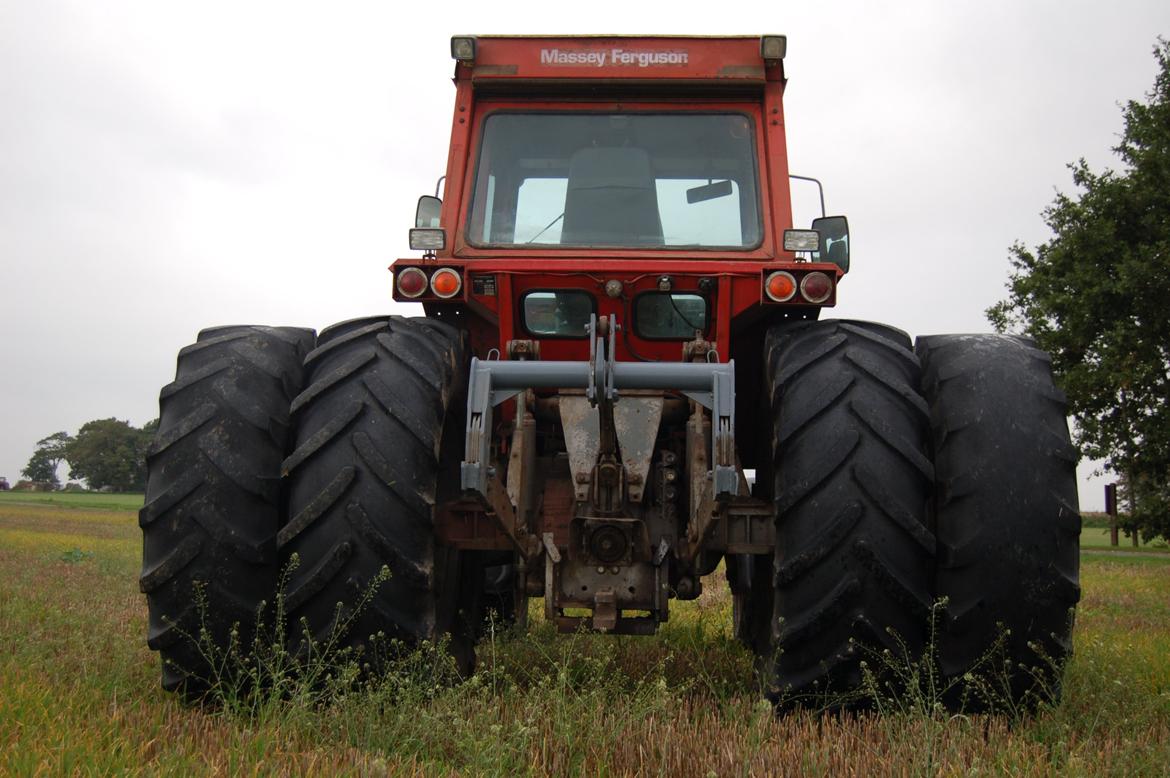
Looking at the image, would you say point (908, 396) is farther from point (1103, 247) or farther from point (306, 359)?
point (1103, 247)

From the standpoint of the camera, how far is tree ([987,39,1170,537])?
20969 millimetres

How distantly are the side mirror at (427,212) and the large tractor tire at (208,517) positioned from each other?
1.38 meters

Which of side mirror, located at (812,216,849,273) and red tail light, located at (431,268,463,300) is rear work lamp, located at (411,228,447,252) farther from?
side mirror, located at (812,216,849,273)

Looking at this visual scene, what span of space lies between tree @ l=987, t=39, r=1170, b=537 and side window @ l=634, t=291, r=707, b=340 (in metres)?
18.5

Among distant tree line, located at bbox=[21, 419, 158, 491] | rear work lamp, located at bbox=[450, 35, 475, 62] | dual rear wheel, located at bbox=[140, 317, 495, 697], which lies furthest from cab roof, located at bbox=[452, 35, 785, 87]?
distant tree line, located at bbox=[21, 419, 158, 491]

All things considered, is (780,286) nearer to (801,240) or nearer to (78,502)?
(801,240)

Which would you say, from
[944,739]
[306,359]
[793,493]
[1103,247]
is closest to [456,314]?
[306,359]

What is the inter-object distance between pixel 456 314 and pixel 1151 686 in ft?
11.0

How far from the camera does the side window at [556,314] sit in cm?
459

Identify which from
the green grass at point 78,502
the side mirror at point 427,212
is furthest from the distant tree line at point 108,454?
the side mirror at point 427,212

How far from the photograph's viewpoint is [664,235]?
15.8 ft

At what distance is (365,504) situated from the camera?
11.6 feet

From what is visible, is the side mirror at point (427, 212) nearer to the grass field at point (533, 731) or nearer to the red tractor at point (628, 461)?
the red tractor at point (628, 461)

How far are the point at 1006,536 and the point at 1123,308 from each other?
836 inches
